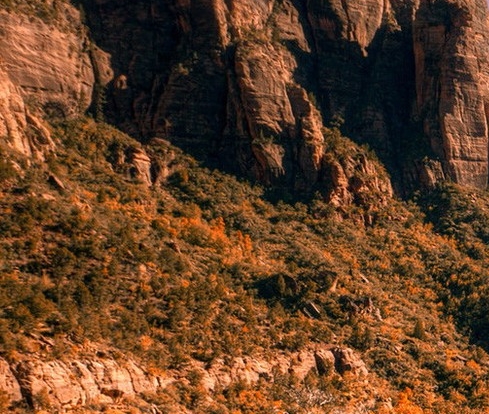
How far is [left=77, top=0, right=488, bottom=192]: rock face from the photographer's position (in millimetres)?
114125

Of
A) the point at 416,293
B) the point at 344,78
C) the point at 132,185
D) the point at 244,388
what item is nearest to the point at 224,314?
the point at 244,388

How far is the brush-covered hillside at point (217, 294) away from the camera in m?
64.6

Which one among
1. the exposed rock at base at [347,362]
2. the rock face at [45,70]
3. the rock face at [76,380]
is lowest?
the exposed rock at base at [347,362]

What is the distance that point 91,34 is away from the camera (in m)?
116

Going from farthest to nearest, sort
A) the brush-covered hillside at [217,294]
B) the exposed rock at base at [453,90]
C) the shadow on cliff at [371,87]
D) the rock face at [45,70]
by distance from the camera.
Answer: the shadow on cliff at [371,87]
the exposed rock at base at [453,90]
the rock face at [45,70]
the brush-covered hillside at [217,294]

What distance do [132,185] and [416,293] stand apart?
132ft

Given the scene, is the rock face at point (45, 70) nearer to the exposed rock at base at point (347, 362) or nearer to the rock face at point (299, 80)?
the rock face at point (299, 80)

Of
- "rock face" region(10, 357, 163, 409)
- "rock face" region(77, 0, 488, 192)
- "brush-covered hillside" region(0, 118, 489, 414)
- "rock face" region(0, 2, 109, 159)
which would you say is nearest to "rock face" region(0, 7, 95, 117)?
"rock face" region(0, 2, 109, 159)

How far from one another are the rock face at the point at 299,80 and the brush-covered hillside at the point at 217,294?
20.5 ft

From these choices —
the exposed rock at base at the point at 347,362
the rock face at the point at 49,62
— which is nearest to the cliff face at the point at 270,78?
the rock face at the point at 49,62

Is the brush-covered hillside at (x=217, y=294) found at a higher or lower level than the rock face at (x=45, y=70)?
lower

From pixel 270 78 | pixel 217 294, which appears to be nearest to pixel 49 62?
pixel 270 78

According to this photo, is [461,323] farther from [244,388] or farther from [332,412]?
[244,388]

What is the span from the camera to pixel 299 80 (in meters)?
126
